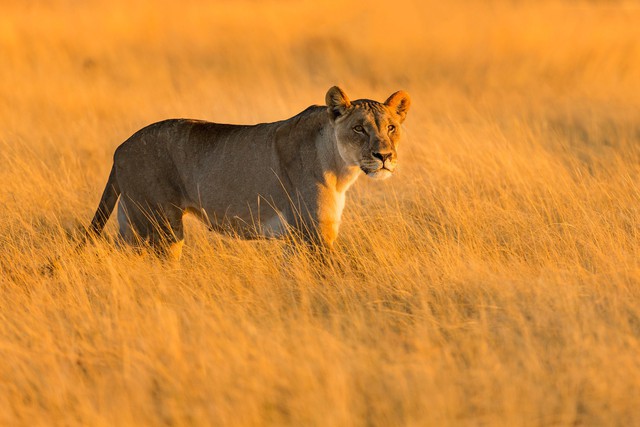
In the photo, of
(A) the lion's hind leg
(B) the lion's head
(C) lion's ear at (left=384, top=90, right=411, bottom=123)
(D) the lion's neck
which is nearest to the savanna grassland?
(A) the lion's hind leg

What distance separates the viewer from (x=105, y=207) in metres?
7.05

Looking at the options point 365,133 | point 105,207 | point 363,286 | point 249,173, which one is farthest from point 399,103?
point 105,207

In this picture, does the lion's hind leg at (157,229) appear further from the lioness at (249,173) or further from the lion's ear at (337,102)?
the lion's ear at (337,102)

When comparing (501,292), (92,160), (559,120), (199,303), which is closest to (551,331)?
(501,292)

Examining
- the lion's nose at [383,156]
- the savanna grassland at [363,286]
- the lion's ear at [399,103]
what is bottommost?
the savanna grassland at [363,286]

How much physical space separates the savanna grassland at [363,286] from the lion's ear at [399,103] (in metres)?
0.93

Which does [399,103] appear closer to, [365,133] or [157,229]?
[365,133]

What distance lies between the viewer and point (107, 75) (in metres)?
16.1

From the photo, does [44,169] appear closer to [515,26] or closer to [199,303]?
[199,303]

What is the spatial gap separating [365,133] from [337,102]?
282mm

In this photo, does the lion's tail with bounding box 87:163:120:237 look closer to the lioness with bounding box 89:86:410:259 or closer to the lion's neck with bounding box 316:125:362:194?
the lioness with bounding box 89:86:410:259

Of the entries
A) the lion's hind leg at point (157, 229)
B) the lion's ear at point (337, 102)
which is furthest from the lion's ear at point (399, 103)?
the lion's hind leg at point (157, 229)

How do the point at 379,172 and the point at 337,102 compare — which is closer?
the point at 379,172

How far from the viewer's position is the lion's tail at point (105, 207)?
696cm
